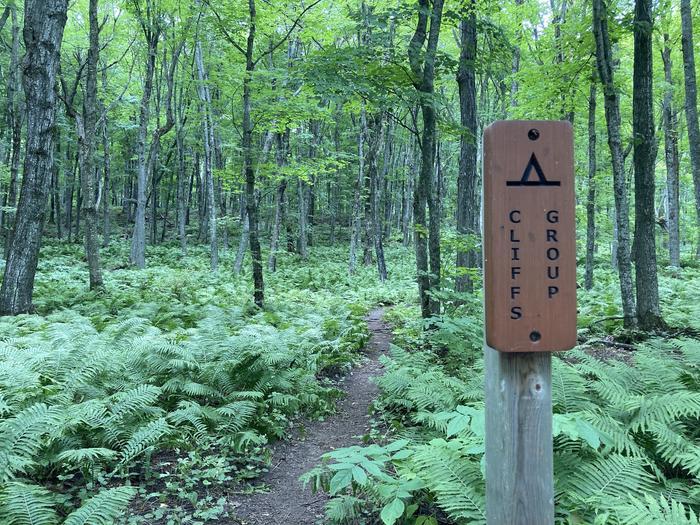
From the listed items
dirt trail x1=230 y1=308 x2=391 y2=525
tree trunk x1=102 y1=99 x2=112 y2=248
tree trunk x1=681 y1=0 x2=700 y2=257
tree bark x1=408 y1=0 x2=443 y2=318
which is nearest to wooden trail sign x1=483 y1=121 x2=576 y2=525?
dirt trail x1=230 y1=308 x2=391 y2=525

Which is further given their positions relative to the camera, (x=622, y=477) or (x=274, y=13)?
(x=274, y=13)

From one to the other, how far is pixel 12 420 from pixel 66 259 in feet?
63.6

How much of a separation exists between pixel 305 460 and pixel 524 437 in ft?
10.2

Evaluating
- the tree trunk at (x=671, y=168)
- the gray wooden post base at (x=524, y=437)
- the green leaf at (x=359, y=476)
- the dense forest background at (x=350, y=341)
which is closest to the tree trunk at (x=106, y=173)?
the dense forest background at (x=350, y=341)

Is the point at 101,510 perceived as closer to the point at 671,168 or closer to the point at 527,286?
the point at 527,286

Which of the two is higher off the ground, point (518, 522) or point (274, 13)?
point (274, 13)

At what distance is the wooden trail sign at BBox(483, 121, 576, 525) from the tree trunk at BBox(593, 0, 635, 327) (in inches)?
266

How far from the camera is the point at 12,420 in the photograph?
3322 mm

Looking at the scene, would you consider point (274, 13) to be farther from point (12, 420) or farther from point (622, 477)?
point (622, 477)

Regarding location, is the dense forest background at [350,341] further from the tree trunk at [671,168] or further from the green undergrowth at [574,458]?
the tree trunk at [671,168]

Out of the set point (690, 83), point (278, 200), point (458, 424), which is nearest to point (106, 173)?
point (278, 200)

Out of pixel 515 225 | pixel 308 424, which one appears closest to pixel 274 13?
pixel 308 424

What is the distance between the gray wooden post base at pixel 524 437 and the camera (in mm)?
1868

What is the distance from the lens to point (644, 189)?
7.66m
